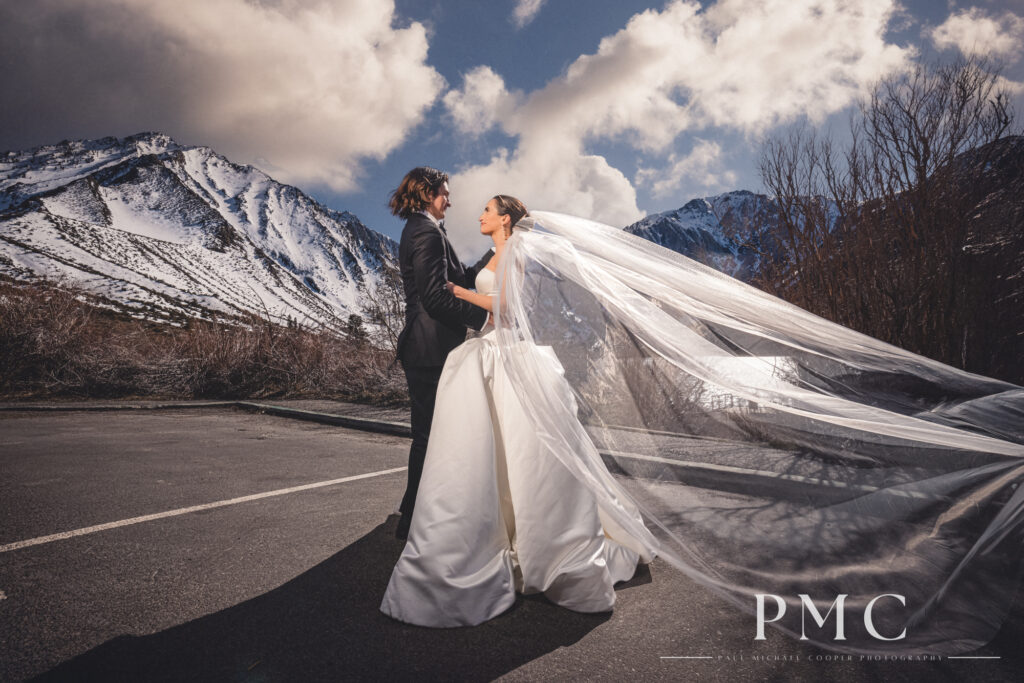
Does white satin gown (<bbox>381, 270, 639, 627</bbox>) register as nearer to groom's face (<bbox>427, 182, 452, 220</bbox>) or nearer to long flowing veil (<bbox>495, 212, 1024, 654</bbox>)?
long flowing veil (<bbox>495, 212, 1024, 654</bbox>)

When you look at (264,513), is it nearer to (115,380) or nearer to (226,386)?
(226,386)

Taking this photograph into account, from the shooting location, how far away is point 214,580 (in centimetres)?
236

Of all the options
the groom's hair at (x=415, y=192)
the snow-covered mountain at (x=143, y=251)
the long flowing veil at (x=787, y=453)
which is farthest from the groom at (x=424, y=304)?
the snow-covered mountain at (x=143, y=251)

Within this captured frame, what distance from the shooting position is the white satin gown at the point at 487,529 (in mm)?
2014

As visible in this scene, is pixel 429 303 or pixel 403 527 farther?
pixel 403 527

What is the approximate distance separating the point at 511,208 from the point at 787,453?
1.87 metres

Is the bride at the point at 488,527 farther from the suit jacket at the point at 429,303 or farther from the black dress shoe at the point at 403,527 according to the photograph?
the black dress shoe at the point at 403,527

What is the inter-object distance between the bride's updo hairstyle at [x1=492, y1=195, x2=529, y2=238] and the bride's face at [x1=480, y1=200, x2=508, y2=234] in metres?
0.02

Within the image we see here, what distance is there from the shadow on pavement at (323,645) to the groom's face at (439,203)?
2122mm

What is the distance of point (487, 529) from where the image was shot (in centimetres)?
213

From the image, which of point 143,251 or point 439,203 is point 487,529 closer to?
point 439,203

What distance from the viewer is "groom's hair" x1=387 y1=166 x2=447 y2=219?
292 cm

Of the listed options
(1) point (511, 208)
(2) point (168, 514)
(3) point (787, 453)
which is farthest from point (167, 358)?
(3) point (787, 453)

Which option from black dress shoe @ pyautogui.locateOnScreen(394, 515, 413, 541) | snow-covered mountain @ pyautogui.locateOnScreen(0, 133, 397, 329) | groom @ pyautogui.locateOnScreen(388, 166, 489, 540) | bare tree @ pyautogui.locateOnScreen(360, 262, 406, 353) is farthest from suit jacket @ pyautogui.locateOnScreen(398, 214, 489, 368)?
snow-covered mountain @ pyautogui.locateOnScreen(0, 133, 397, 329)
